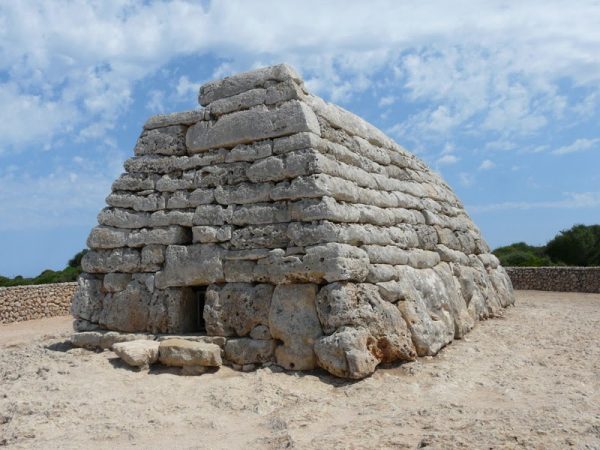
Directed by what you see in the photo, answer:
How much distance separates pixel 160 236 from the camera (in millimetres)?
6305

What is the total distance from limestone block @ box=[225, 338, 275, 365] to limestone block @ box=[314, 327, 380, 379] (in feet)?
1.79

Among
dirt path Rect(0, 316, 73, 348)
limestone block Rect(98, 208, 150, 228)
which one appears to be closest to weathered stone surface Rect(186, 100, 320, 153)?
limestone block Rect(98, 208, 150, 228)

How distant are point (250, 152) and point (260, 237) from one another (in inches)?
38.6

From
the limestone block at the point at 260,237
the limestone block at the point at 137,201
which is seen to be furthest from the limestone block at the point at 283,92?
the limestone block at the point at 137,201

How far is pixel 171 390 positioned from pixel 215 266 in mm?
1463

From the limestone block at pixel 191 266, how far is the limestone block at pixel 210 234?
7cm

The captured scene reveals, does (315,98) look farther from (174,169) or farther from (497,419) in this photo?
(497,419)

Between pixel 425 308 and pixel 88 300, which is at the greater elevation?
pixel 88 300

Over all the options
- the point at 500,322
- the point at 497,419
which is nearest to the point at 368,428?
the point at 497,419

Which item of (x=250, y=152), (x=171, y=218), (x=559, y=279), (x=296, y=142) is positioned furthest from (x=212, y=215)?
(x=559, y=279)

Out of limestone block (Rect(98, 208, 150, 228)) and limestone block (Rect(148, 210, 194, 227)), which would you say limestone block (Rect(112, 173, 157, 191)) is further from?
limestone block (Rect(148, 210, 194, 227))

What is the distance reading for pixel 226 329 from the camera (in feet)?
19.1

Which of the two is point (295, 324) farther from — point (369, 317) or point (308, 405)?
point (308, 405)

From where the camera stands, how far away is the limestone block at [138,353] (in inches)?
210
